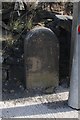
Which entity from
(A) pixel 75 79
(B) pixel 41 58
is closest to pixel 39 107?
(A) pixel 75 79

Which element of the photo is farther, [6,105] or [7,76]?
[7,76]

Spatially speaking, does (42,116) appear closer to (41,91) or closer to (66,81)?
(41,91)

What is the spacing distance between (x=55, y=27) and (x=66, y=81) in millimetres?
775

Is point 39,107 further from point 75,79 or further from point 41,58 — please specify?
point 41,58

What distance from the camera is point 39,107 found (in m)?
3.56

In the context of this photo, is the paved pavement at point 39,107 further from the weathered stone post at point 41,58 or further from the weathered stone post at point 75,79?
the weathered stone post at point 41,58

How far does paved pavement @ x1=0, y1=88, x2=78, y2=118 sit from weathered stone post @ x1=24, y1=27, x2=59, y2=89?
0.76 ft

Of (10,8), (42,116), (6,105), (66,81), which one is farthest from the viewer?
(10,8)

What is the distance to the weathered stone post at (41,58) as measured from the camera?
12.6 feet

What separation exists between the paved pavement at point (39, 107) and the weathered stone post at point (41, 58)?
0.23 m

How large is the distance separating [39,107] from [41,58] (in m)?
0.66

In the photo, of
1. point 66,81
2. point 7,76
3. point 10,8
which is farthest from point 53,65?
point 10,8

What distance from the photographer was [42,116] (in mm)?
3359

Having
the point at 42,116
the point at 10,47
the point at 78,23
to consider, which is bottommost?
the point at 42,116
